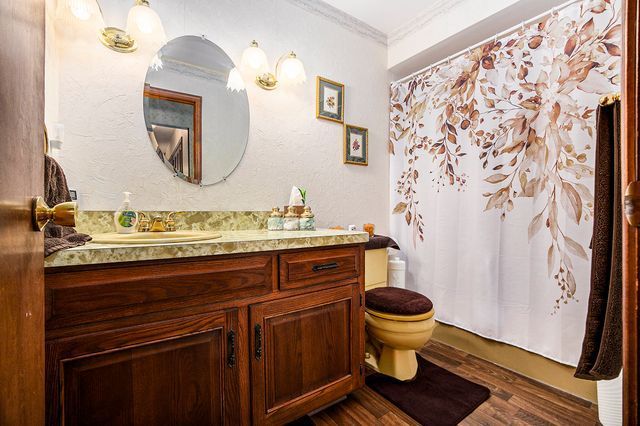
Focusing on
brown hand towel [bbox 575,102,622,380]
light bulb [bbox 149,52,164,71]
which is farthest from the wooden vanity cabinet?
light bulb [bbox 149,52,164,71]

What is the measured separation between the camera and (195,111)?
1.52 metres

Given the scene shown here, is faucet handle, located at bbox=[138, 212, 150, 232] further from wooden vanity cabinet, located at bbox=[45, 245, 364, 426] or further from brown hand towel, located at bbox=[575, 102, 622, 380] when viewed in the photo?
brown hand towel, located at bbox=[575, 102, 622, 380]

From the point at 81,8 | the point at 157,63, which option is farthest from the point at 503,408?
the point at 81,8

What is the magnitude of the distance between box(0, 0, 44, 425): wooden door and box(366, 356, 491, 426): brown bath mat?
144 centimetres

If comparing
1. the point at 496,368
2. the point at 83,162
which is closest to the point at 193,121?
the point at 83,162

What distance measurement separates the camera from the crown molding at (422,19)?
1.95m

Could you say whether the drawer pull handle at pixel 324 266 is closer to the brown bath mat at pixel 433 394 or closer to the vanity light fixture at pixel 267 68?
the brown bath mat at pixel 433 394

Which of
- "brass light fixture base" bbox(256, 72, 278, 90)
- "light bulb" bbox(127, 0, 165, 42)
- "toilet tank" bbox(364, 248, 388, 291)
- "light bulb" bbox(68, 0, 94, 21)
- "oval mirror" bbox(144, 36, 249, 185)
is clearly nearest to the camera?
"light bulb" bbox(68, 0, 94, 21)

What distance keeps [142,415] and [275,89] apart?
1.70 meters

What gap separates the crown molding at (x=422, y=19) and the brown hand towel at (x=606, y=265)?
4.52 ft

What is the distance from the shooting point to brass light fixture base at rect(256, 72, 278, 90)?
1.69 meters

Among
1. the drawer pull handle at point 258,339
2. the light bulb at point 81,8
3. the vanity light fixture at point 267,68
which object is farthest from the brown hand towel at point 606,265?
the light bulb at point 81,8

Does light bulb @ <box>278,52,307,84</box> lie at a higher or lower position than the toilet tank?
higher

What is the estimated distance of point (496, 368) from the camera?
1.71m
